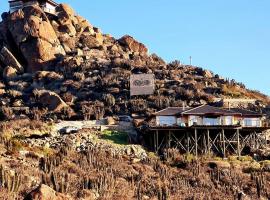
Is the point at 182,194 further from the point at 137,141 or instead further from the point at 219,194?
Result: the point at 137,141

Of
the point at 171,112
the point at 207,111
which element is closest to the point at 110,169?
the point at 171,112

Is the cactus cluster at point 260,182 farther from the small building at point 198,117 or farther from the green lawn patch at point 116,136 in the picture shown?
the green lawn patch at point 116,136

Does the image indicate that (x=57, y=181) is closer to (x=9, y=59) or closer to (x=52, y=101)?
(x=52, y=101)

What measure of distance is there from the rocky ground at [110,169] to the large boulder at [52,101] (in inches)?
379

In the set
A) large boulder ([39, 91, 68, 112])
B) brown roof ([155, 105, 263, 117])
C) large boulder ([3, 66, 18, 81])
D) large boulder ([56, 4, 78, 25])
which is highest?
large boulder ([56, 4, 78, 25])

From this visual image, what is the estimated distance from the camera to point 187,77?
91125mm

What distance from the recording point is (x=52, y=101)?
3157 inches

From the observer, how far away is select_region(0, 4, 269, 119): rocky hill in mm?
80188

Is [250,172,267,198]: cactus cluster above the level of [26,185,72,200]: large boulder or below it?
below

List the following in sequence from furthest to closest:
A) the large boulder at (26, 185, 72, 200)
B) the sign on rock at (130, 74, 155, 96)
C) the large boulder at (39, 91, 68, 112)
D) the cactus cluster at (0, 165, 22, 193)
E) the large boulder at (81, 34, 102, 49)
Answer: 1. the large boulder at (81, 34, 102, 49)
2. the sign on rock at (130, 74, 155, 96)
3. the large boulder at (39, 91, 68, 112)
4. the cactus cluster at (0, 165, 22, 193)
5. the large boulder at (26, 185, 72, 200)

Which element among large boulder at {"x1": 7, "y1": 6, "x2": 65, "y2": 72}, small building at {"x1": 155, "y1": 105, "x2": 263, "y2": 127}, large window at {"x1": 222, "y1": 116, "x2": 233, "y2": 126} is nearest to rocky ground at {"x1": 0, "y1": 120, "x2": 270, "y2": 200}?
small building at {"x1": 155, "y1": 105, "x2": 263, "y2": 127}

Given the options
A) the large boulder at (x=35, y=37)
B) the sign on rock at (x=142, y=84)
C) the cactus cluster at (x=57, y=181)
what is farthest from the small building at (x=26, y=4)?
the cactus cluster at (x=57, y=181)

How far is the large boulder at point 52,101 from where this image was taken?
3105 inches

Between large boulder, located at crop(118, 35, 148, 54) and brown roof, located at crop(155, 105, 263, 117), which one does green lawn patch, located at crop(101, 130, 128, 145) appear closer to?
brown roof, located at crop(155, 105, 263, 117)
